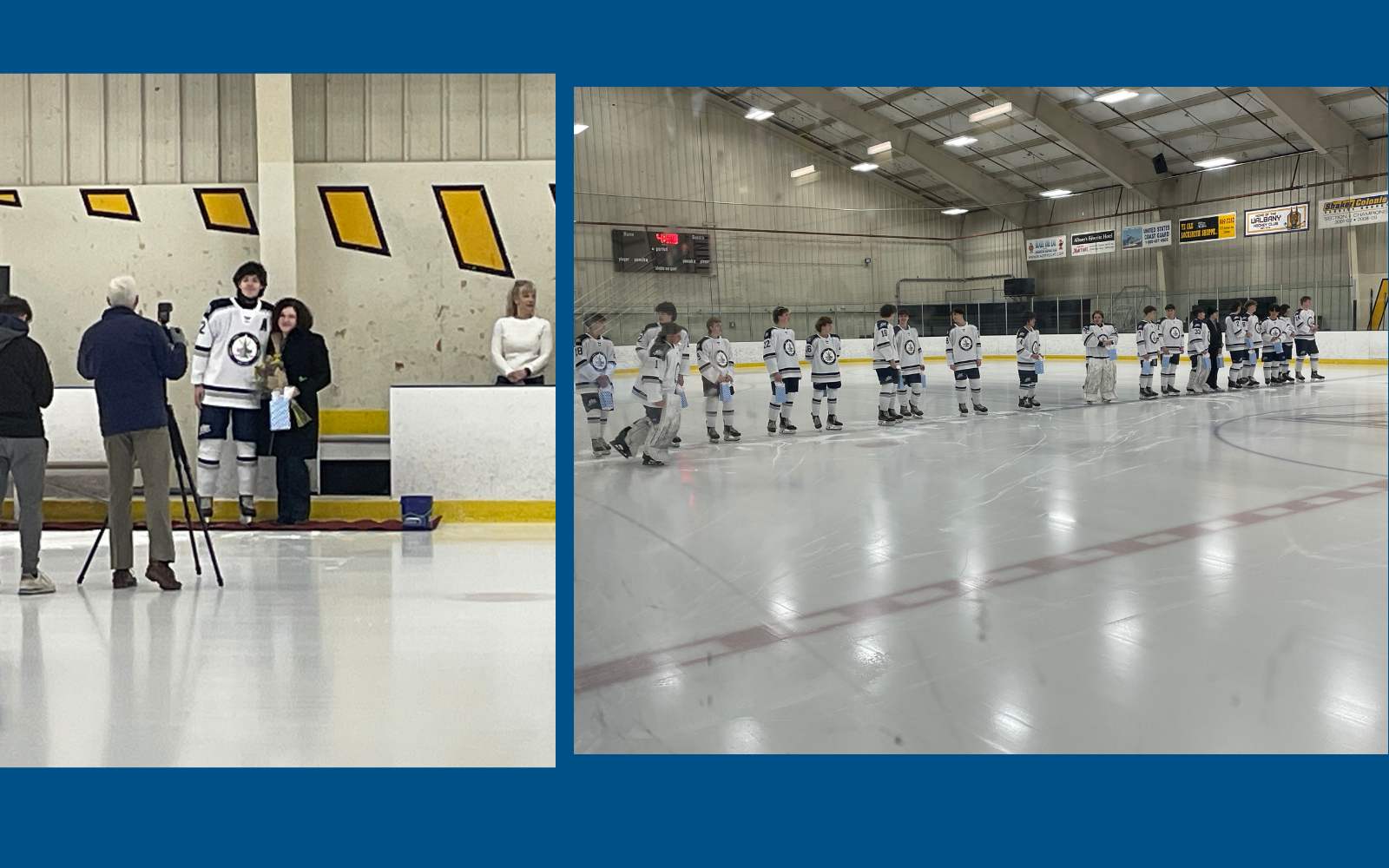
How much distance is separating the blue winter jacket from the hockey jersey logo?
233cm

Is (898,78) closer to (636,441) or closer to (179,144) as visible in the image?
(636,441)

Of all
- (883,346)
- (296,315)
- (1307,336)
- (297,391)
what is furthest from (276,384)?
(1307,336)

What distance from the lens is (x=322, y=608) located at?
4711 mm

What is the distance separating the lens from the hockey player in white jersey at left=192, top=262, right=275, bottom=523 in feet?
24.0

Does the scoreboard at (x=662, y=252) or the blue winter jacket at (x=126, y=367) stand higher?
the scoreboard at (x=662, y=252)

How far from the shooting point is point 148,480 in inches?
198

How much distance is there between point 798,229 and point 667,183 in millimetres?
346

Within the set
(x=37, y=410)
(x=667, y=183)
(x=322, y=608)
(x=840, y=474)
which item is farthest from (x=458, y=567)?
(x=667, y=183)

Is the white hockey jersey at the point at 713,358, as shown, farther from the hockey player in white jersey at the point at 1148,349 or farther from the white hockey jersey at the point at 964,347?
the hockey player in white jersey at the point at 1148,349

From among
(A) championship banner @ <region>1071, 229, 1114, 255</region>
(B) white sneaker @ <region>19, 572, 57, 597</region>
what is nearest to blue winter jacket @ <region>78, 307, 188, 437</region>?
(B) white sneaker @ <region>19, 572, 57, 597</region>

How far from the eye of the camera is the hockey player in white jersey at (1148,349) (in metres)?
2.85

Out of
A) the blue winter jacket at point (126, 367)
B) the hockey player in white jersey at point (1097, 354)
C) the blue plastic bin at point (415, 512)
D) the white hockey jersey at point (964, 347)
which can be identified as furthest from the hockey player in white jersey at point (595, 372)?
the blue plastic bin at point (415, 512)

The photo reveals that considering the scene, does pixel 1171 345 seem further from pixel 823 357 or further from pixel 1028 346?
pixel 823 357

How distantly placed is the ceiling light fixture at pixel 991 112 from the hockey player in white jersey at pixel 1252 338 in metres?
0.99
